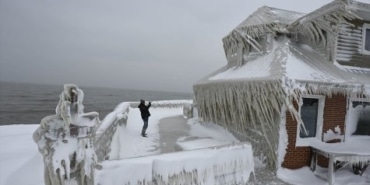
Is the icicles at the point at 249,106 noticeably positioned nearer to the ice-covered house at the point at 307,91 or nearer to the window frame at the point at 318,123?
the ice-covered house at the point at 307,91

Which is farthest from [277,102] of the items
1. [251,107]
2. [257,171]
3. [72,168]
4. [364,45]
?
[72,168]

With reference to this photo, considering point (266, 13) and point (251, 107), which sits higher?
point (266, 13)

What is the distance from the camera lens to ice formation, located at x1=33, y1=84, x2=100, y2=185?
3.43 m

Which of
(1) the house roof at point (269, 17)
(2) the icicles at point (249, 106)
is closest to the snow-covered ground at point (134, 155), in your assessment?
(2) the icicles at point (249, 106)

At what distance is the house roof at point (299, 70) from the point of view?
24.6 ft

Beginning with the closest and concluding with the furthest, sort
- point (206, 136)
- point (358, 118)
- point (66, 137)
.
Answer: point (66, 137), point (358, 118), point (206, 136)

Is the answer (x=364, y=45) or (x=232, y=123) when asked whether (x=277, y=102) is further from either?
(x=364, y=45)

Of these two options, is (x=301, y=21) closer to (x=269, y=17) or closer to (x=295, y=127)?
(x=269, y=17)

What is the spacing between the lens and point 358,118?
893cm

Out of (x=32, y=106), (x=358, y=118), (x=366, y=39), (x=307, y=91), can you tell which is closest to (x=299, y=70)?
(x=307, y=91)

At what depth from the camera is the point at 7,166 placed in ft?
28.6

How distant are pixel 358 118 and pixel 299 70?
3.46 m

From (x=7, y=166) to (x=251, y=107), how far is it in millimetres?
9371

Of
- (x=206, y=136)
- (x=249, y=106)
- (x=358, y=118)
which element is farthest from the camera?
(x=206, y=136)
